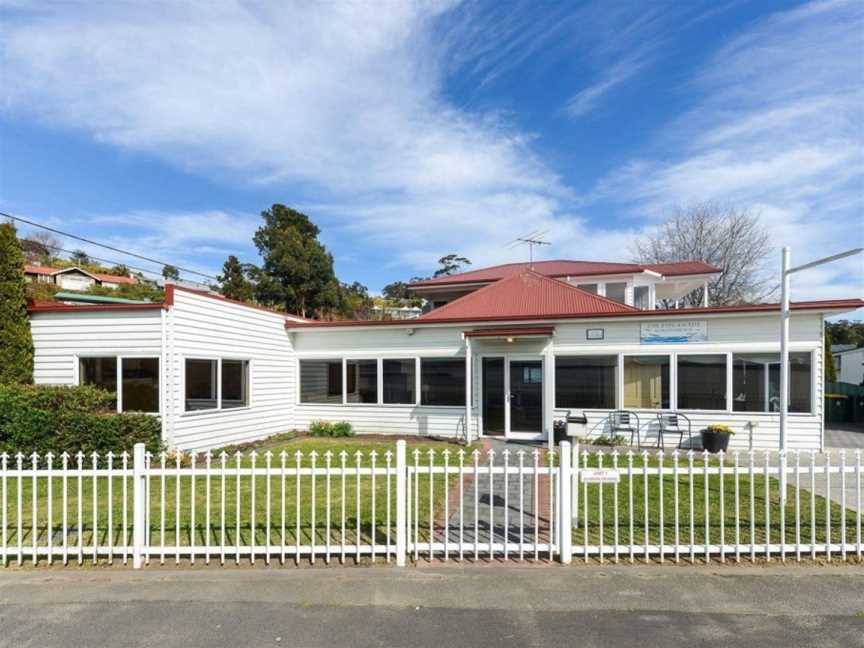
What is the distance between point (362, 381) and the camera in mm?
14180

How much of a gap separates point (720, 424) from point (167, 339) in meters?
11.8

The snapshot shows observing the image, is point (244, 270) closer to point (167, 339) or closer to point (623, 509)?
point (167, 339)

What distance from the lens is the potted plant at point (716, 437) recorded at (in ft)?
35.6

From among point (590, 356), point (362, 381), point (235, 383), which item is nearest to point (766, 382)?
point (590, 356)

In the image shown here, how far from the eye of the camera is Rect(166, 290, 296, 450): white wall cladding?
10.3 meters

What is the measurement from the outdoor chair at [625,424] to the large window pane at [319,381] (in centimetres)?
729

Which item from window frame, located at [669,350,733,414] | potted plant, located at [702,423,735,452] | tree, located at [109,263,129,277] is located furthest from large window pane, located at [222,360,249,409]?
tree, located at [109,263,129,277]

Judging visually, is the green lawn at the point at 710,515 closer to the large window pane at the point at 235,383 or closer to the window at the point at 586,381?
the window at the point at 586,381

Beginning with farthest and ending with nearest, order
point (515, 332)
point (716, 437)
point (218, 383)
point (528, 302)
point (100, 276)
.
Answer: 1. point (100, 276)
2. point (528, 302)
3. point (515, 332)
4. point (218, 383)
5. point (716, 437)

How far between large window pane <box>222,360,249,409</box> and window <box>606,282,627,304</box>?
529 inches

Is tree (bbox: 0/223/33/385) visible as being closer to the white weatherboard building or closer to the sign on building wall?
the white weatherboard building

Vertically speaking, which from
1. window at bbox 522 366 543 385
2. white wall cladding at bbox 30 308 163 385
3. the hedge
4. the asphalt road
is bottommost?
the asphalt road

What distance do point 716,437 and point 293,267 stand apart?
26058mm

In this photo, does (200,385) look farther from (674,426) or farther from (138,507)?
(674,426)
